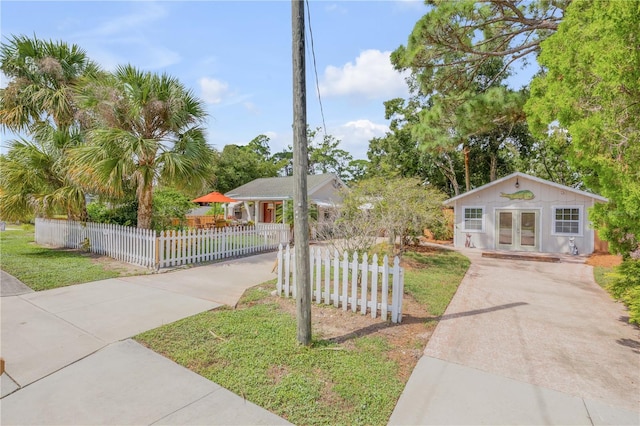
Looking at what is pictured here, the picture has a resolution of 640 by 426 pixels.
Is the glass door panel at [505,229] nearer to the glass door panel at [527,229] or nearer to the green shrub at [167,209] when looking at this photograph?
the glass door panel at [527,229]

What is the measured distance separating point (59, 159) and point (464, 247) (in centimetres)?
1742

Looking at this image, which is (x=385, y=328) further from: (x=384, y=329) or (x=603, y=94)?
(x=603, y=94)

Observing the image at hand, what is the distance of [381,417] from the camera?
8.48 ft

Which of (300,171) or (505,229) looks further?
(505,229)

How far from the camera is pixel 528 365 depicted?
11.5ft

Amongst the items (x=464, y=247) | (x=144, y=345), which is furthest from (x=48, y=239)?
(x=464, y=247)

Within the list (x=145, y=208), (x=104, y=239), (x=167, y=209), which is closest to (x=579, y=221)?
(x=145, y=208)

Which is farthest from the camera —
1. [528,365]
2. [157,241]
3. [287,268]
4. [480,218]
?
[480,218]

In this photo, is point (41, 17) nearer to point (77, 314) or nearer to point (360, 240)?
point (77, 314)

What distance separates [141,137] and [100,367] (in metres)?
7.43

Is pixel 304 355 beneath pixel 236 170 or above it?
beneath

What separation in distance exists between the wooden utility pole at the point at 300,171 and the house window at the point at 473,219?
1374 cm

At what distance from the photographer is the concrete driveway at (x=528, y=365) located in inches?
105

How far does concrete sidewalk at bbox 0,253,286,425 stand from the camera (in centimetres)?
256
